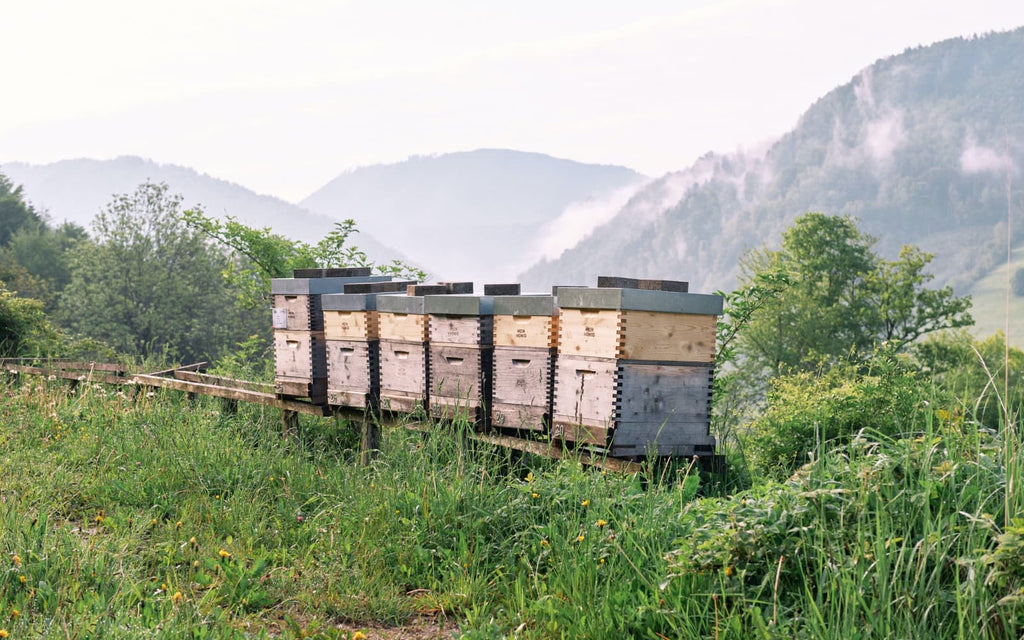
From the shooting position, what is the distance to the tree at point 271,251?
1816 centimetres

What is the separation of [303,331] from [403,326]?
5.76 ft

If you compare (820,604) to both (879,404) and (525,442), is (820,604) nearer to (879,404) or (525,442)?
(525,442)

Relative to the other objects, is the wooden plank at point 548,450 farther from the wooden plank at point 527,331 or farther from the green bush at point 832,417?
the green bush at point 832,417

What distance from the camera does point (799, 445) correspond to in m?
13.0

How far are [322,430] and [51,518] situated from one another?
4.62m

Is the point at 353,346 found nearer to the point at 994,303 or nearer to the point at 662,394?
the point at 662,394

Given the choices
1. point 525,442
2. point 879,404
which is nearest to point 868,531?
point 525,442

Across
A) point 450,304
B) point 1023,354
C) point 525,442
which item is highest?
point 450,304

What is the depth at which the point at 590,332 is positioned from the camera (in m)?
6.57

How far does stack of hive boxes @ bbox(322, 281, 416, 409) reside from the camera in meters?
8.67

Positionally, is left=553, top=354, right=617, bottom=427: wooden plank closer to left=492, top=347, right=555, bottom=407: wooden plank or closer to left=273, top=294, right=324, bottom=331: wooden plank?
left=492, top=347, right=555, bottom=407: wooden plank

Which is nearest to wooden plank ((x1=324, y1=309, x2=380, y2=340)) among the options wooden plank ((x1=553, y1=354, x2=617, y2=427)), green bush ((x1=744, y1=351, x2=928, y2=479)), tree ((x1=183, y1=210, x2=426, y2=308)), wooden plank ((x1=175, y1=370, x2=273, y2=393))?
wooden plank ((x1=175, y1=370, x2=273, y2=393))

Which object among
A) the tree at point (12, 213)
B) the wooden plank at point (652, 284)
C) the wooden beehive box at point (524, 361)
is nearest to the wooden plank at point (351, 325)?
the wooden beehive box at point (524, 361)

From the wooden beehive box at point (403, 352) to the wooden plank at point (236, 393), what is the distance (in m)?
1.40
